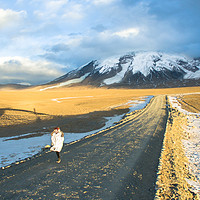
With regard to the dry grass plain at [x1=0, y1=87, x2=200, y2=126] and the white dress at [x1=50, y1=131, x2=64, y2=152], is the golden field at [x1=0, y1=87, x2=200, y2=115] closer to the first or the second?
the dry grass plain at [x1=0, y1=87, x2=200, y2=126]

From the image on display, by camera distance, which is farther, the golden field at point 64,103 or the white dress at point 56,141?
the golden field at point 64,103

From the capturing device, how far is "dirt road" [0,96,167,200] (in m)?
5.48

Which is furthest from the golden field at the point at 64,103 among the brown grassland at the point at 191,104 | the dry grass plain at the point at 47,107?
the brown grassland at the point at 191,104

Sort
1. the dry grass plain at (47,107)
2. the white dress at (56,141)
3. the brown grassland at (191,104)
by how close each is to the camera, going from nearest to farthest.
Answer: the white dress at (56,141), the dry grass plain at (47,107), the brown grassland at (191,104)

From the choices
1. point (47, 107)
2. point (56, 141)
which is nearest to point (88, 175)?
point (56, 141)

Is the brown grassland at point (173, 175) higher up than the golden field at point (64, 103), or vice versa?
the golden field at point (64, 103)

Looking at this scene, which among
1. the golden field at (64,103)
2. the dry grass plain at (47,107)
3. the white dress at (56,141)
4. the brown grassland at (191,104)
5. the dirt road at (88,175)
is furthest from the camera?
the golden field at (64,103)

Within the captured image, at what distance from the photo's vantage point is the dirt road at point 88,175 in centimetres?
548

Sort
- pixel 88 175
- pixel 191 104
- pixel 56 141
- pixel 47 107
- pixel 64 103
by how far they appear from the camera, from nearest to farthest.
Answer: pixel 88 175 < pixel 56 141 < pixel 47 107 < pixel 191 104 < pixel 64 103

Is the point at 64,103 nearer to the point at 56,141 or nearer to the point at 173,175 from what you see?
the point at 56,141

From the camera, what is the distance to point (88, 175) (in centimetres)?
671

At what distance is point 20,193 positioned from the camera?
545 cm

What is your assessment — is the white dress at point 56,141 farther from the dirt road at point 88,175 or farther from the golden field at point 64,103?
the golden field at point 64,103

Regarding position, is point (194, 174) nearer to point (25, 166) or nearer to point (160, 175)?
point (160, 175)
